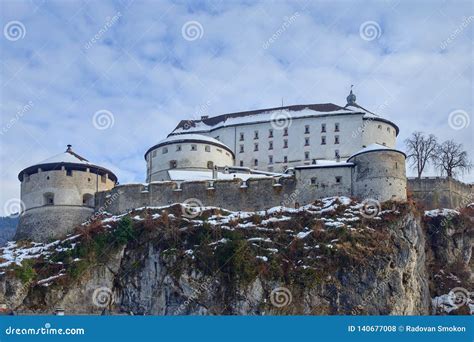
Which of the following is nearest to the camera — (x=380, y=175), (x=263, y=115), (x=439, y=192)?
(x=380, y=175)

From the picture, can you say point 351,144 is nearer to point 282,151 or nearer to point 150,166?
point 282,151

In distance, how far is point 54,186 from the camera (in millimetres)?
55750

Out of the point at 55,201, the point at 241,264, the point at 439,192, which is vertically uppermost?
the point at 439,192

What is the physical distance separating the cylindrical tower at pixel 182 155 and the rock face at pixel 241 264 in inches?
419

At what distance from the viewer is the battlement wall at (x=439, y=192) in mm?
57438

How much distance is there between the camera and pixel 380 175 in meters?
52.4

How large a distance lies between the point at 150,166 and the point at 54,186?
1084cm

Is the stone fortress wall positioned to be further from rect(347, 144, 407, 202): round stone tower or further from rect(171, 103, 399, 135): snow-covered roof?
rect(347, 144, 407, 202): round stone tower

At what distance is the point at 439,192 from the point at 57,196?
29692 millimetres

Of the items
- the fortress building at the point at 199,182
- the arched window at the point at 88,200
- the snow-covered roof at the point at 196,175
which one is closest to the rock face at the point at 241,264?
the fortress building at the point at 199,182

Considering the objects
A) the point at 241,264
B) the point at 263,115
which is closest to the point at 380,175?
the point at 241,264

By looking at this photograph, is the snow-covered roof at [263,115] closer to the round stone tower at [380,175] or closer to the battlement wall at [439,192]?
the battlement wall at [439,192]

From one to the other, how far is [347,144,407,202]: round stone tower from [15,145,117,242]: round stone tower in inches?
790

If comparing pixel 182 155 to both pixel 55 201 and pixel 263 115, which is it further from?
pixel 263 115
